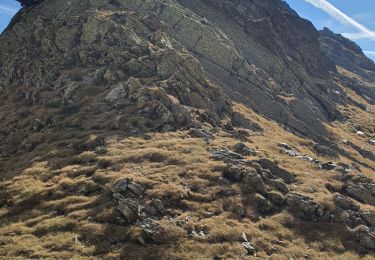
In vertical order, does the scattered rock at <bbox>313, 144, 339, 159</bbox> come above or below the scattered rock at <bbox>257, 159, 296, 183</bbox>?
above

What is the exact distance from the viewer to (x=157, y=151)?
1882 inches

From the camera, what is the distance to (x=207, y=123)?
60.6 metres

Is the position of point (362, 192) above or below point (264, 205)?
above

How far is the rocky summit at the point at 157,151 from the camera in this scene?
35250mm

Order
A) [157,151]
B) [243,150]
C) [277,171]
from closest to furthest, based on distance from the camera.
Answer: [157,151]
[277,171]
[243,150]

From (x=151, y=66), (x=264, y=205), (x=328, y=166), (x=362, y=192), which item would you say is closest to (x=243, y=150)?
(x=328, y=166)

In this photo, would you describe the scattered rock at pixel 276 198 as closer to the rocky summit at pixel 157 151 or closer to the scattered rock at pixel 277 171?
the rocky summit at pixel 157 151

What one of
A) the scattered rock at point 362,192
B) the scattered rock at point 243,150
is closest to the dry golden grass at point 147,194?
the scattered rock at point 243,150

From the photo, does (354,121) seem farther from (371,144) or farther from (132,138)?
(132,138)

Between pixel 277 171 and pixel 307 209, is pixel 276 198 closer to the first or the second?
pixel 307 209

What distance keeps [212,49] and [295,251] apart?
6125cm

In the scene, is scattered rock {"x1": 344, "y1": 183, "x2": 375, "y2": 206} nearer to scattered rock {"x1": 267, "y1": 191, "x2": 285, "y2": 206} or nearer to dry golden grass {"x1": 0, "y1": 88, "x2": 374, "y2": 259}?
dry golden grass {"x1": 0, "y1": 88, "x2": 374, "y2": 259}

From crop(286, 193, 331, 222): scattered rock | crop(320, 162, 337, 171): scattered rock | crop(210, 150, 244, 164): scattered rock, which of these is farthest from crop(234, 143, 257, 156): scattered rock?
crop(286, 193, 331, 222): scattered rock

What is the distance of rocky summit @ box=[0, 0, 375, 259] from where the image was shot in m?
35.2
